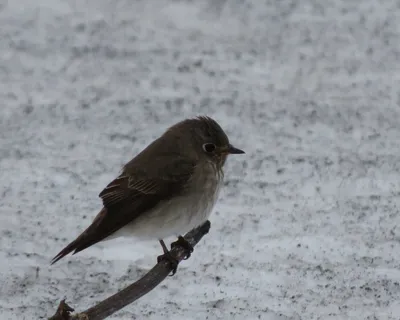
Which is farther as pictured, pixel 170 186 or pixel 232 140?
pixel 232 140

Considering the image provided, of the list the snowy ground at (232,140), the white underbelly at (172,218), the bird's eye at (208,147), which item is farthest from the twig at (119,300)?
the snowy ground at (232,140)

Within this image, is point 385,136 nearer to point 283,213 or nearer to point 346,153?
point 346,153

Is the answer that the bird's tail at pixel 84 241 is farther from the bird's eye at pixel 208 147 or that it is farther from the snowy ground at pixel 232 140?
the snowy ground at pixel 232 140

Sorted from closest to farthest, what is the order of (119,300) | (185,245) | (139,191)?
(119,300) < (139,191) < (185,245)

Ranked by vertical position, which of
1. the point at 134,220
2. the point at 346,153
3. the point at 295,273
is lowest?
the point at 295,273

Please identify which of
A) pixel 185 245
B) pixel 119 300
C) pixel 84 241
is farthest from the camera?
pixel 185 245

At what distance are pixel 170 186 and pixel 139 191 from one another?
15cm

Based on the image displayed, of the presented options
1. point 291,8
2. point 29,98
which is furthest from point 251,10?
point 29,98

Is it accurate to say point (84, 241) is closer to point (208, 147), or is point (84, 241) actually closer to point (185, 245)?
point (185, 245)

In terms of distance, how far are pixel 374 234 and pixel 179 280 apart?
1.30 meters

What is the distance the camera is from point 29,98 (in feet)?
21.0

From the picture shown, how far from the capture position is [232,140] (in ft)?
19.7

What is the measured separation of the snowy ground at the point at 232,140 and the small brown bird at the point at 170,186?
40.2 inches

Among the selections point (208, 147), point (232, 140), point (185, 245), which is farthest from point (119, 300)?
point (232, 140)
